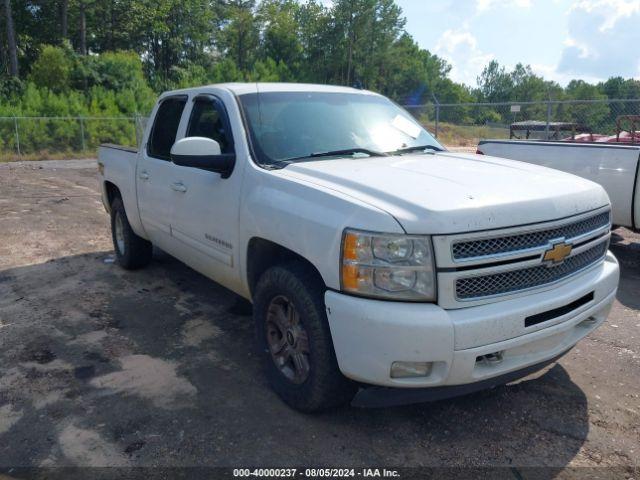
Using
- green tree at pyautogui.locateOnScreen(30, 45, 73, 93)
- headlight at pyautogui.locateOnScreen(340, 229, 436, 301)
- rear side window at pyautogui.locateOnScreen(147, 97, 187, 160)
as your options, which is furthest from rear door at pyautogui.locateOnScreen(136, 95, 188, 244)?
green tree at pyautogui.locateOnScreen(30, 45, 73, 93)

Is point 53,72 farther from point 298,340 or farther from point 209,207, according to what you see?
point 298,340

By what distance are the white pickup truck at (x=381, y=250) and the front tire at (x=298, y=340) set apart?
10 mm

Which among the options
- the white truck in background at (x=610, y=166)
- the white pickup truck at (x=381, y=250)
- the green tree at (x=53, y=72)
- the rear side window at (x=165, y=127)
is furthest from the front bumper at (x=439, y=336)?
the green tree at (x=53, y=72)

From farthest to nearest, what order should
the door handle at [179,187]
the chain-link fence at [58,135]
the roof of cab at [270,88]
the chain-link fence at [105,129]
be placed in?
the chain-link fence at [58,135]
the chain-link fence at [105,129]
the door handle at [179,187]
the roof of cab at [270,88]

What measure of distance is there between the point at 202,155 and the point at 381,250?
62.0 inches

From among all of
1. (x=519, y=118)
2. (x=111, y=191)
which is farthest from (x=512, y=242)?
(x=519, y=118)

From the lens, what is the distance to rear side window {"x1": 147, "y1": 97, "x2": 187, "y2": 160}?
15.5 ft

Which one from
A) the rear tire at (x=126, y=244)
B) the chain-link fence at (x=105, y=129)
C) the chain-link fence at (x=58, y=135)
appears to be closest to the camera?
the rear tire at (x=126, y=244)

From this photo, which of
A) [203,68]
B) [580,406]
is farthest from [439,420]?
[203,68]

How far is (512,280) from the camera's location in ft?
8.80

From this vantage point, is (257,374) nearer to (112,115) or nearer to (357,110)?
(357,110)

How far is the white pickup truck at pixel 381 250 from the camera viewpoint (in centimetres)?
251

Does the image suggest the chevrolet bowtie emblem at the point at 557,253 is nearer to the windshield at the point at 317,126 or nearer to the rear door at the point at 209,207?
the windshield at the point at 317,126

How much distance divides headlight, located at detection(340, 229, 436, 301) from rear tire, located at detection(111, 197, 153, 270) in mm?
3848
